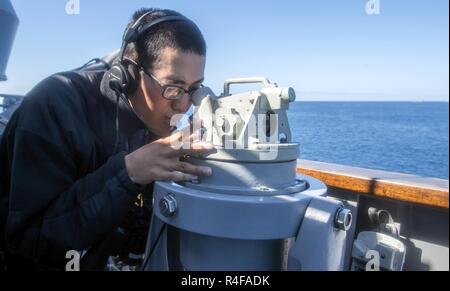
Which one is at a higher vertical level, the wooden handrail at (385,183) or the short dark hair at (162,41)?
the short dark hair at (162,41)

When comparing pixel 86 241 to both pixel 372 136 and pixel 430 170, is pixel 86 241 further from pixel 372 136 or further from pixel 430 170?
pixel 372 136

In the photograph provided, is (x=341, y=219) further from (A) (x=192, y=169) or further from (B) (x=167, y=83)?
(B) (x=167, y=83)

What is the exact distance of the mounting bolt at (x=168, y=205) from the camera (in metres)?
0.94

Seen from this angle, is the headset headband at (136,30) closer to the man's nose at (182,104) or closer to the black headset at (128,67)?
the black headset at (128,67)

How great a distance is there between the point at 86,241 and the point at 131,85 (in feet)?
1.91

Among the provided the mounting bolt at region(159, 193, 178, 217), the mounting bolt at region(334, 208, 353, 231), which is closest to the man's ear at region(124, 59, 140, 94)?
the mounting bolt at region(159, 193, 178, 217)

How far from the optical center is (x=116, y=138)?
122 centimetres

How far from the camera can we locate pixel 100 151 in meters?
1.21

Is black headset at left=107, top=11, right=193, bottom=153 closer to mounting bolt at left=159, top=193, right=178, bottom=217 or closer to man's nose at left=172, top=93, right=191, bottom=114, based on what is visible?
man's nose at left=172, top=93, right=191, bottom=114

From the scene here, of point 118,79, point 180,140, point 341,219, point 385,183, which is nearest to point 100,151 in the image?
point 118,79

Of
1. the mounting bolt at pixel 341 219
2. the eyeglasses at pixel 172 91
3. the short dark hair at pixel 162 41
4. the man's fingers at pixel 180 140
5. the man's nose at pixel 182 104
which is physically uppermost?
the short dark hair at pixel 162 41

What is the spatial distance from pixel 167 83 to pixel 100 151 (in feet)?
1.16

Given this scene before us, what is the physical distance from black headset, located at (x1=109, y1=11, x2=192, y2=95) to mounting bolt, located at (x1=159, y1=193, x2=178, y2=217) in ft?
1.58

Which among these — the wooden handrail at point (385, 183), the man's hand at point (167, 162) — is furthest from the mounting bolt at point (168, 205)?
the wooden handrail at point (385, 183)
